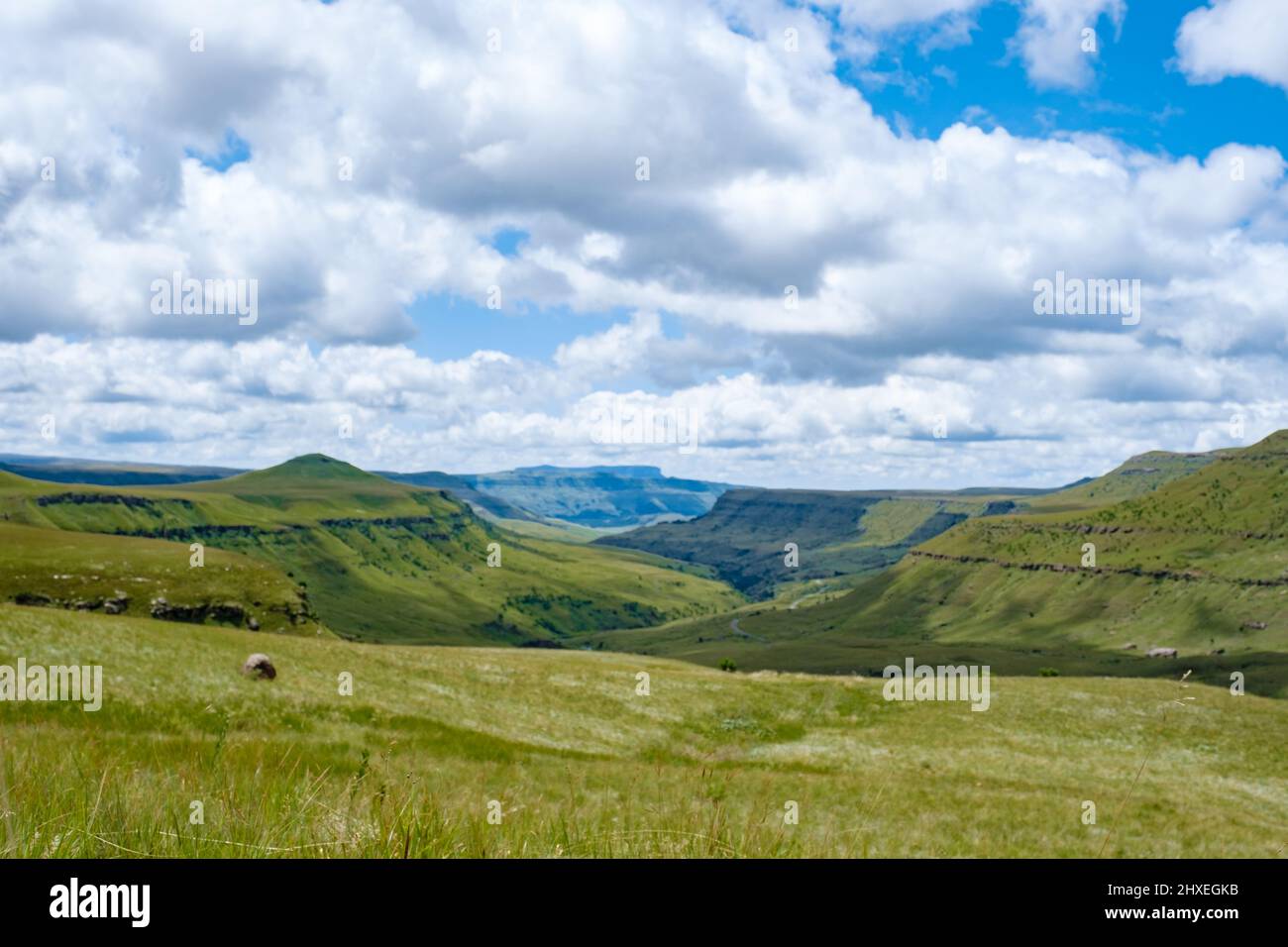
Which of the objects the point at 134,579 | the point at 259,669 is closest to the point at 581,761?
the point at 259,669

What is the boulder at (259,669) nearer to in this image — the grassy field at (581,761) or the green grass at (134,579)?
the grassy field at (581,761)

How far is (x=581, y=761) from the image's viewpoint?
32.6 m

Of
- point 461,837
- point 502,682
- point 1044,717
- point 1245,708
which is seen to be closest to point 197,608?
point 502,682

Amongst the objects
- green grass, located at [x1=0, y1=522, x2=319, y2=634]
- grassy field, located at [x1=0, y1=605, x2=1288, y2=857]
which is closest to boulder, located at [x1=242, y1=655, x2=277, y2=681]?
grassy field, located at [x1=0, y1=605, x2=1288, y2=857]

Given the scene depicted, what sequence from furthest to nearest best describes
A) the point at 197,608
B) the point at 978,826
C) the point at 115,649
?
the point at 197,608
the point at 115,649
the point at 978,826

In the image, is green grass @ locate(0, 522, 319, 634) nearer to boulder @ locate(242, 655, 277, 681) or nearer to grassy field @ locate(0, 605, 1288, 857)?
grassy field @ locate(0, 605, 1288, 857)

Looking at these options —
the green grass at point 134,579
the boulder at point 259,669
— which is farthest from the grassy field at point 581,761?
the green grass at point 134,579

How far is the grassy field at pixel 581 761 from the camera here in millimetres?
6012

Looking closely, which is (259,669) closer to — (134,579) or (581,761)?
(581,761)

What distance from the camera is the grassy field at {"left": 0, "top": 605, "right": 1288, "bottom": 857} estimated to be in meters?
6.01
